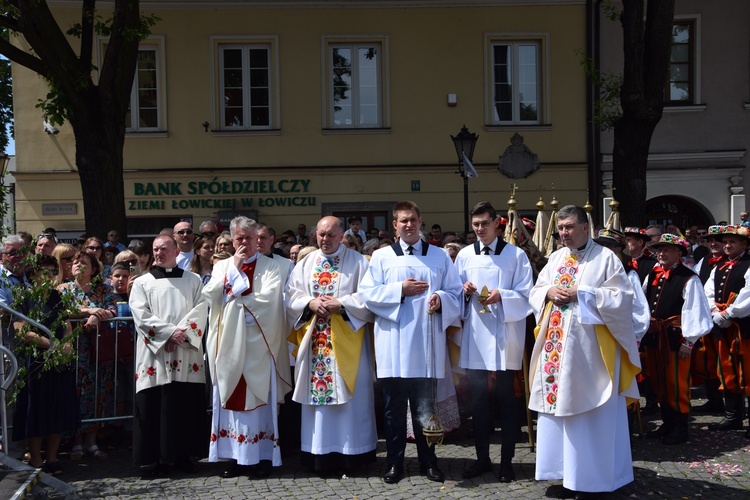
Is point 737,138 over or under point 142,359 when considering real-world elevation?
over

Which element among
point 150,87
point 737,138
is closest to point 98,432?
point 150,87

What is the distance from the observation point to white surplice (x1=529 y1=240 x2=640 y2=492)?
18.6ft

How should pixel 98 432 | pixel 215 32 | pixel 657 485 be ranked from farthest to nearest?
pixel 215 32
pixel 98 432
pixel 657 485

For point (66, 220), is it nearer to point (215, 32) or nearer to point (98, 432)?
point (215, 32)

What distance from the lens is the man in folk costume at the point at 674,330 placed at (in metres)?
7.23

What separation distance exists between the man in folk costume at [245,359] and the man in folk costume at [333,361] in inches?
8.4

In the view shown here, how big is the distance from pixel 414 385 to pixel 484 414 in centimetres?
59

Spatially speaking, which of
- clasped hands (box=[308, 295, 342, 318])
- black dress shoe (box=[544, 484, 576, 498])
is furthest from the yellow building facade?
black dress shoe (box=[544, 484, 576, 498])

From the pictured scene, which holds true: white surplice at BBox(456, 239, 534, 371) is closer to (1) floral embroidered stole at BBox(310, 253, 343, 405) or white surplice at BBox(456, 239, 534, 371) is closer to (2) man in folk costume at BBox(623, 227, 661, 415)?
(1) floral embroidered stole at BBox(310, 253, 343, 405)

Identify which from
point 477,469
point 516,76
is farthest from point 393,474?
point 516,76

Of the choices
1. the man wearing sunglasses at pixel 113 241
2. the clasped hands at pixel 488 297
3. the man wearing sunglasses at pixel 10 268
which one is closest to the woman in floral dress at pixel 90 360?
the man wearing sunglasses at pixel 10 268

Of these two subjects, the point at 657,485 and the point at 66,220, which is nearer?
the point at 657,485

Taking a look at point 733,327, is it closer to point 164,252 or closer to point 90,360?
point 164,252

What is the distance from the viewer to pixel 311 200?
17172 millimetres
